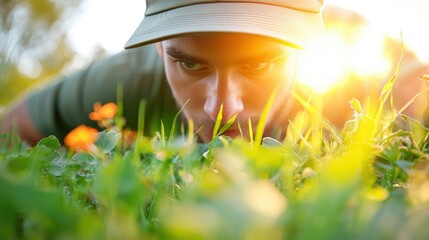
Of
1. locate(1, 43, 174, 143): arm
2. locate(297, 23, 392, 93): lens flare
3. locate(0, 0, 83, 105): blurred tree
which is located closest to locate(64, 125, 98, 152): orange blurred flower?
locate(1, 43, 174, 143): arm

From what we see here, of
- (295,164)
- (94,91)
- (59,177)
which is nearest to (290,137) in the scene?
(295,164)

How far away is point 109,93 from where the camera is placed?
13.5 ft

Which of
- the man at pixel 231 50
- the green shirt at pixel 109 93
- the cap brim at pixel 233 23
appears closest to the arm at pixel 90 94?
the green shirt at pixel 109 93

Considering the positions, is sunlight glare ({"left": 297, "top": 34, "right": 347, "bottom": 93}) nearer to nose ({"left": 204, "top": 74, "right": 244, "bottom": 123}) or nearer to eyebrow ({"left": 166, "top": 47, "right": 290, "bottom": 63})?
eyebrow ({"left": 166, "top": 47, "right": 290, "bottom": 63})

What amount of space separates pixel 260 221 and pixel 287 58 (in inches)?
94.1

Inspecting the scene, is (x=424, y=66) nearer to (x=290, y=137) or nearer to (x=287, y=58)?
(x=287, y=58)

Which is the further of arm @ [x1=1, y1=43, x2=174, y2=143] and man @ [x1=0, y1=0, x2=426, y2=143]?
Result: arm @ [x1=1, y1=43, x2=174, y2=143]

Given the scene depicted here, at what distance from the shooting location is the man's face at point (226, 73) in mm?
2369

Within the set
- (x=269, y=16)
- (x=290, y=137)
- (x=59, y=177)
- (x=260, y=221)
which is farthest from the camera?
(x=269, y=16)

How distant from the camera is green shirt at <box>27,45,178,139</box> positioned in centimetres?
396

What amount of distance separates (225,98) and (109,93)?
1996mm

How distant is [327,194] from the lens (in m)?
0.36

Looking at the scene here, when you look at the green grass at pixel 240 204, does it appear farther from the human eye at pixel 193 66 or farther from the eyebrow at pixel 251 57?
the human eye at pixel 193 66

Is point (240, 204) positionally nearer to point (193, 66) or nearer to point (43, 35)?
point (193, 66)
